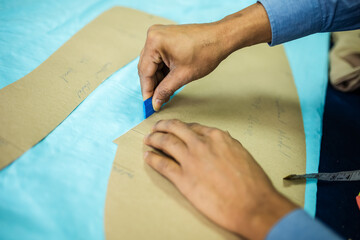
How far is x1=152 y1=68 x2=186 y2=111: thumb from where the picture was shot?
668mm

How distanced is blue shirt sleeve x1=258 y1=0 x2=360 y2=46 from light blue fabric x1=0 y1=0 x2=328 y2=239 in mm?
292

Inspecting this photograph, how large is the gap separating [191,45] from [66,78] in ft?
1.34

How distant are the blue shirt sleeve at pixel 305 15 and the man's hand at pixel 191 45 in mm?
26

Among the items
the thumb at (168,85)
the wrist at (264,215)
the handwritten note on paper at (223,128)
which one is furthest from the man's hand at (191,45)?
the wrist at (264,215)

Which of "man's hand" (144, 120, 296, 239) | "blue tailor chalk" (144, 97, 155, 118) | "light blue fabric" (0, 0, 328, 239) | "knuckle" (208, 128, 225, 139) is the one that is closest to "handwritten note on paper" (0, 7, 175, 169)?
"light blue fabric" (0, 0, 328, 239)

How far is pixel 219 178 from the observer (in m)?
0.50

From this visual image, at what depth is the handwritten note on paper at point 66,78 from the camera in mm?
625

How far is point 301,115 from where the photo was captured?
875mm

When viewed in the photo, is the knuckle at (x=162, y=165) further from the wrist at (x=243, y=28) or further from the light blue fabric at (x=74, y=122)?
the wrist at (x=243, y=28)

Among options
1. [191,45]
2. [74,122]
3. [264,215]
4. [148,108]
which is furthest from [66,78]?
[264,215]

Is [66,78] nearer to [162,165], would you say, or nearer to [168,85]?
[168,85]

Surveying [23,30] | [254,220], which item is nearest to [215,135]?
[254,220]

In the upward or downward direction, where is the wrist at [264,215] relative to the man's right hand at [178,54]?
downward

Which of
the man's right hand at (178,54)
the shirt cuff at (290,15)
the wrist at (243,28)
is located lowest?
the man's right hand at (178,54)
